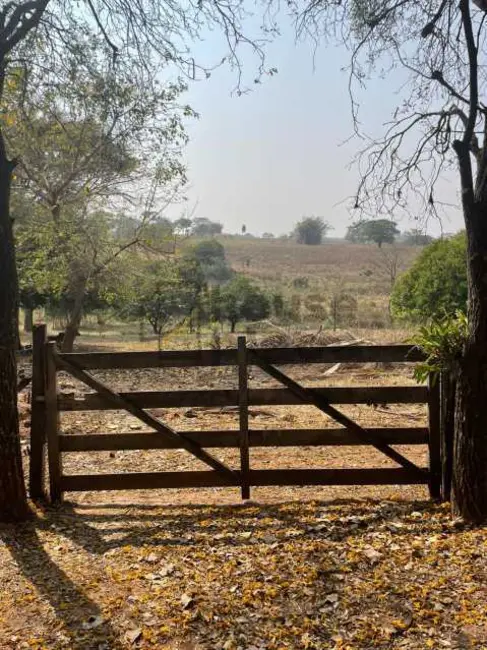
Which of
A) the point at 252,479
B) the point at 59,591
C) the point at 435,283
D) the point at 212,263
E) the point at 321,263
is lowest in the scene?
the point at 59,591

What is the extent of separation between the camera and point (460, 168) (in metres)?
4.87

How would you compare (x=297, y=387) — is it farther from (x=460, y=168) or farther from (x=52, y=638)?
(x=52, y=638)

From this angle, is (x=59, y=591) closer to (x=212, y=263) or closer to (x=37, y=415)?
(x=37, y=415)

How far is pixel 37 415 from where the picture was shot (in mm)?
5590

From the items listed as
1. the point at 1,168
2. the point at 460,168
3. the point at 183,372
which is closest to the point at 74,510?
the point at 1,168

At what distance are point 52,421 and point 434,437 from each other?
12.2 ft

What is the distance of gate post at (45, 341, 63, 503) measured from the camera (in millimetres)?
5543

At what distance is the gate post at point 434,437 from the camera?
Answer: 543 centimetres

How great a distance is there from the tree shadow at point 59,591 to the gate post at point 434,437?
3350 millimetres

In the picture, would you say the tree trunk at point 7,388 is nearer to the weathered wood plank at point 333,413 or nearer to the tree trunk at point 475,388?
the weathered wood plank at point 333,413

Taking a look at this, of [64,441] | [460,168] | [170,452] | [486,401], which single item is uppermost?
[460,168]

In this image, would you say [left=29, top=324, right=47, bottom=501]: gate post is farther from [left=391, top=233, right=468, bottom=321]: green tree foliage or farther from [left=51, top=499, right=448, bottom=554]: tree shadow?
[left=391, top=233, right=468, bottom=321]: green tree foliage

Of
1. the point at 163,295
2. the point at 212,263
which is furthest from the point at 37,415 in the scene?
the point at 212,263

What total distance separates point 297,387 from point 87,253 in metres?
13.8
